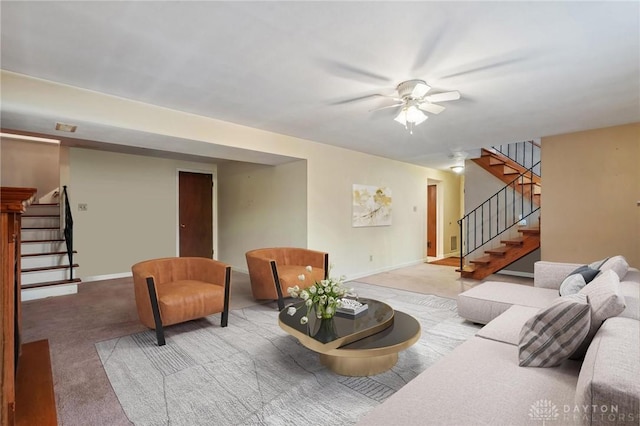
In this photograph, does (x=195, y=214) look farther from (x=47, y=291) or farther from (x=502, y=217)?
(x=502, y=217)

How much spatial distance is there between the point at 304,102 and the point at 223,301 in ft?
7.65

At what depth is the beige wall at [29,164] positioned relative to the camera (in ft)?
20.0

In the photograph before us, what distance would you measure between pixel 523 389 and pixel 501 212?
20.3ft

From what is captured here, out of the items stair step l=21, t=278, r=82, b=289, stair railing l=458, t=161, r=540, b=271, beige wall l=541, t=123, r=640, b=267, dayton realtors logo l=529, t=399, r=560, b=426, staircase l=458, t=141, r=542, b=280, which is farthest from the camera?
stair railing l=458, t=161, r=540, b=271

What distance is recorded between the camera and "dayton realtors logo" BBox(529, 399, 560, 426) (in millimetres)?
1229

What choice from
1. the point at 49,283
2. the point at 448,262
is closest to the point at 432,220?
the point at 448,262

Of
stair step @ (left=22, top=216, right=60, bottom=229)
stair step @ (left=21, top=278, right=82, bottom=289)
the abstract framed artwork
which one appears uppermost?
the abstract framed artwork

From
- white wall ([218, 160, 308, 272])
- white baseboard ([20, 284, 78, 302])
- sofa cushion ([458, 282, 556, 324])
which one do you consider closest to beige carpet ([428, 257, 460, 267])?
white wall ([218, 160, 308, 272])

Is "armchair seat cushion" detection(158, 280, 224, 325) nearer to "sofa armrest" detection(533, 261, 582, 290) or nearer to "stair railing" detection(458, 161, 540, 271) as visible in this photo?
"sofa armrest" detection(533, 261, 582, 290)

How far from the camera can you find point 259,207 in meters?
6.15

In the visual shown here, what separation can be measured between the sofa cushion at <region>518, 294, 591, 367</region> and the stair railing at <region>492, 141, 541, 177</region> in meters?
6.11

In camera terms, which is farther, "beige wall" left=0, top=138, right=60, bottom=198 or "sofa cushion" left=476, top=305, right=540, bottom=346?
"beige wall" left=0, top=138, right=60, bottom=198

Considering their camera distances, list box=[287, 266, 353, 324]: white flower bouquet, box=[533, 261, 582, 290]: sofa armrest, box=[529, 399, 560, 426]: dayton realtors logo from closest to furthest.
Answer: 1. box=[529, 399, 560, 426]: dayton realtors logo
2. box=[287, 266, 353, 324]: white flower bouquet
3. box=[533, 261, 582, 290]: sofa armrest

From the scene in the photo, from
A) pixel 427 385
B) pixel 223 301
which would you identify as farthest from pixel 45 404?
pixel 427 385
